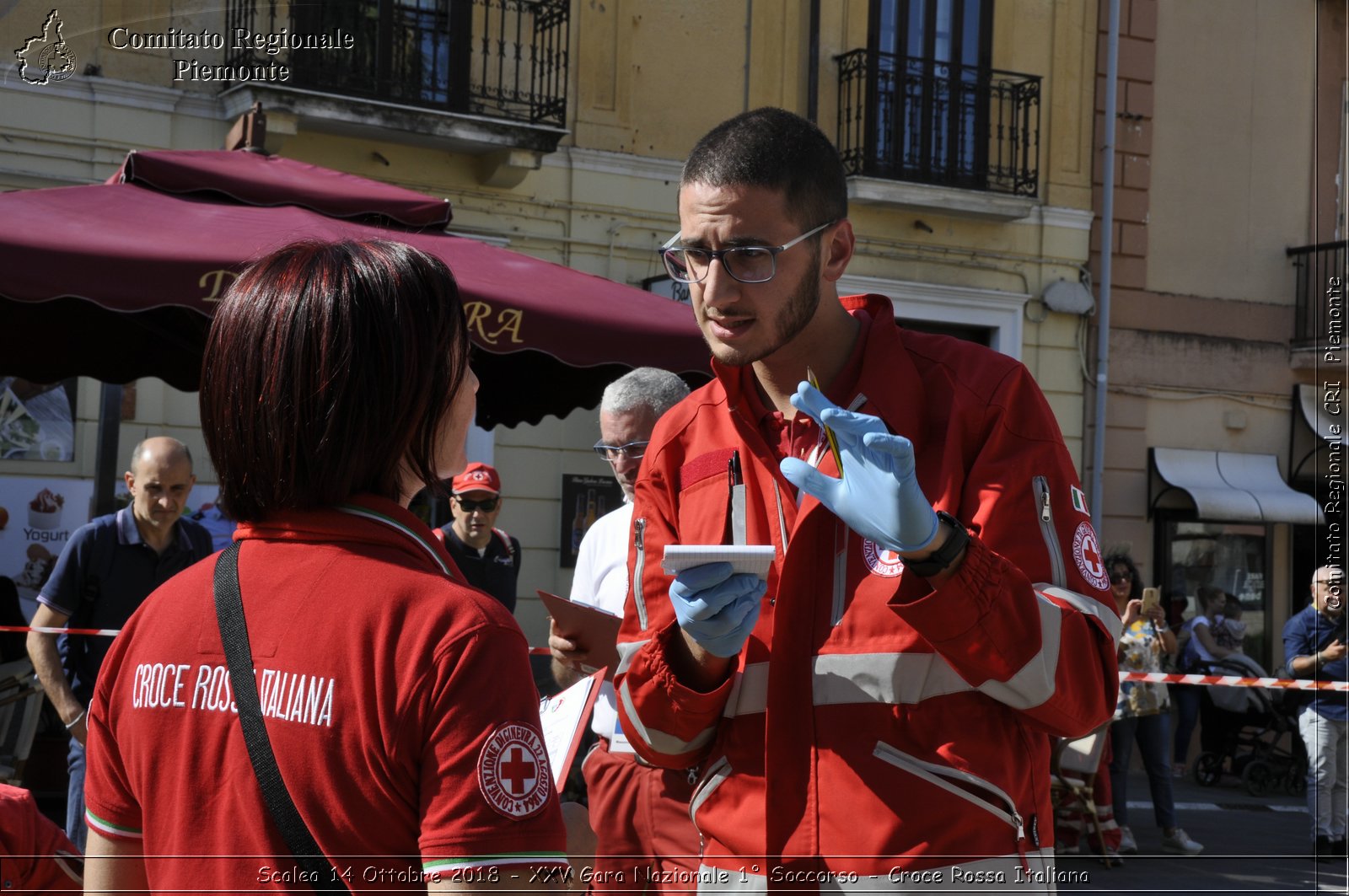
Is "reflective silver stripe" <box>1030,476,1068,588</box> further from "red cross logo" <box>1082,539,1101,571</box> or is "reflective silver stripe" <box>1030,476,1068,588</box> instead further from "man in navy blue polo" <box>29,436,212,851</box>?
"man in navy blue polo" <box>29,436,212,851</box>

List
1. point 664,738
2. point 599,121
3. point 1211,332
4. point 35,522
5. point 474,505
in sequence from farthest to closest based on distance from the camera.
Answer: point 1211,332 < point 599,121 < point 35,522 < point 474,505 < point 664,738

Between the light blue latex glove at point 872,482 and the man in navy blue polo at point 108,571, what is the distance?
4.19 m

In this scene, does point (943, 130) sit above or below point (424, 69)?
above

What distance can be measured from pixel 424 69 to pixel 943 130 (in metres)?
4.81

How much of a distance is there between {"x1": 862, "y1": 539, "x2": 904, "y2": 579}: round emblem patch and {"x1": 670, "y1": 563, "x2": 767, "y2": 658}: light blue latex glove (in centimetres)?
19

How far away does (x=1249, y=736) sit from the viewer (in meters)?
12.3

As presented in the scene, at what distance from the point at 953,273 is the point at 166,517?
8995 mm

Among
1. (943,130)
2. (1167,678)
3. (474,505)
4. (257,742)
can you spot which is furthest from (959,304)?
(257,742)

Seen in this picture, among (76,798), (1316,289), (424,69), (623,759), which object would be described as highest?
(424,69)

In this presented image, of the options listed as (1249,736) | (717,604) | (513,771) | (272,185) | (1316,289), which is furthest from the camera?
(1316,289)

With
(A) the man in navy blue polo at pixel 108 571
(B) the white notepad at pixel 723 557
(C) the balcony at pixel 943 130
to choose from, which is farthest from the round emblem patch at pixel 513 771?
(C) the balcony at pixel 943 130

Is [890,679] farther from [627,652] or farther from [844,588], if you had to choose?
[627,652]

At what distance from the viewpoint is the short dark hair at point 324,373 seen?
155 cm

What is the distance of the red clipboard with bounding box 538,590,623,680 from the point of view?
3006 mm
